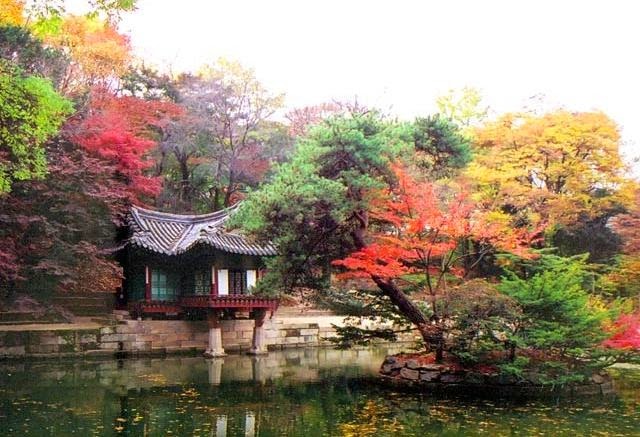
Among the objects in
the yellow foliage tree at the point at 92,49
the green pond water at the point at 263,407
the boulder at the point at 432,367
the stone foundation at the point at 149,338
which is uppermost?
the yellow foliage tree at the point at 92,49

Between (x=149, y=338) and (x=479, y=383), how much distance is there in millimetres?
13199

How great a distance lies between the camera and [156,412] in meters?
12.6

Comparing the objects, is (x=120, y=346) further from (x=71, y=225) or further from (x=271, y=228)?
(x=271, y=228)

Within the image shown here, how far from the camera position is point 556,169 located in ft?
84.8

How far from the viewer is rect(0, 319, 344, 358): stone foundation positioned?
21422 millimetres

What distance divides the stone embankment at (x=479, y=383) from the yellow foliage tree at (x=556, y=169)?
10496mm

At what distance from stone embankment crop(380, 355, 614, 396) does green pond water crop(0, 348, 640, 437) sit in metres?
0.61

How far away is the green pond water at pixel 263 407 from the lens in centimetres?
1119

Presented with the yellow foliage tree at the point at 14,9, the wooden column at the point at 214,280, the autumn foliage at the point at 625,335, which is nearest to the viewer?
the autumn foliage at the point at 625,335

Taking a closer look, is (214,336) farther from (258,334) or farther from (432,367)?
(432,367)

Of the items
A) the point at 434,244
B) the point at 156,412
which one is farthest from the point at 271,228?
the point at 156,412

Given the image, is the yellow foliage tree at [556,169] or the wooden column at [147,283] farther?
the yellow foliage tree at [556,169]

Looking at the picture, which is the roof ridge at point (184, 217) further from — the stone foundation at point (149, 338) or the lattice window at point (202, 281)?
the stone foundation at point (149, 338)

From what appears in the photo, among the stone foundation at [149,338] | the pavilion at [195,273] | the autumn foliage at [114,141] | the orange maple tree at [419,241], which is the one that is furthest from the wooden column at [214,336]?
the orange maple tree at [419,241]
